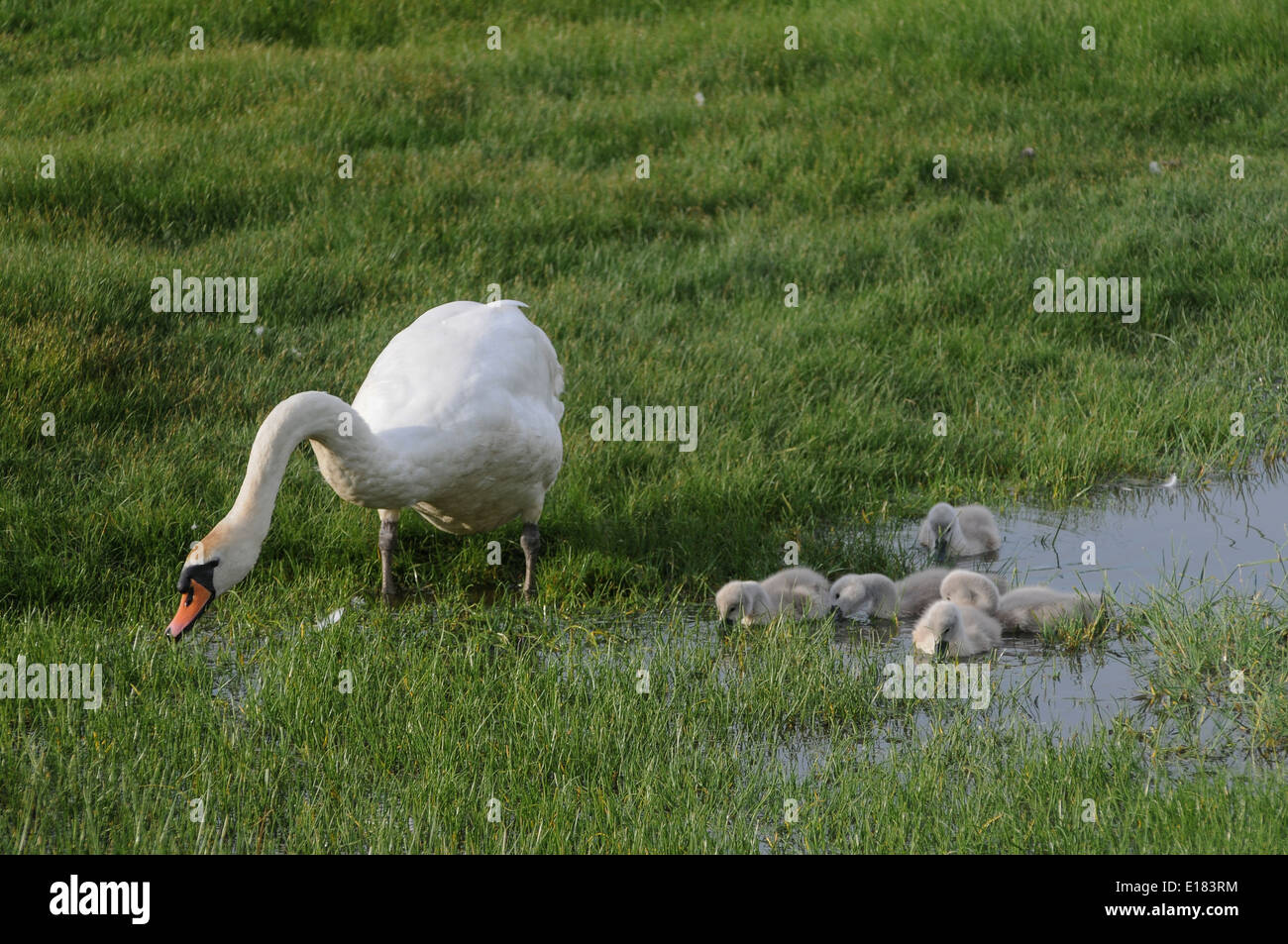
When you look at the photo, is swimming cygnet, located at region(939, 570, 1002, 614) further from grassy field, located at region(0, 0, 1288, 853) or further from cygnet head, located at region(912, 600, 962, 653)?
grassy field, located at region(0, 0, 1288, 853)

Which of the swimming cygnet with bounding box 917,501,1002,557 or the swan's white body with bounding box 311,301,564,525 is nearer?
the swan's white body with bounding box 311,301,564,525

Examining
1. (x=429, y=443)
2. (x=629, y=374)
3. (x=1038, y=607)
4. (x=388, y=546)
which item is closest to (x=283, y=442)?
(x=429, y=443)

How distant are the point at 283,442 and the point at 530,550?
177 centimetres

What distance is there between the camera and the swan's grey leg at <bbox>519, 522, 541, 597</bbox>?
7.05m

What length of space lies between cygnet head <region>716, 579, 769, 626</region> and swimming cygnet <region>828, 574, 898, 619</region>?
361 mm

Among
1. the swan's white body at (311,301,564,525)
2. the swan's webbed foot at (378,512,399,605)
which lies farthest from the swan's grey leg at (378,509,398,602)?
the swan's white body at (311,301,564,525)

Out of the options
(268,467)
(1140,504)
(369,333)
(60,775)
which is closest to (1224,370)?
(1140,504)

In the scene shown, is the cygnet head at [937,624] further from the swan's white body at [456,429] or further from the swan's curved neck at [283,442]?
the swan's curved neck at [283,442]

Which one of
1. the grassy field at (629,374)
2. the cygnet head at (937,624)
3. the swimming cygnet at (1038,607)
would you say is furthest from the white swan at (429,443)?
the swimming cygnet at (1038,607)

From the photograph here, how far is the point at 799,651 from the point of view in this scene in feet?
19.8

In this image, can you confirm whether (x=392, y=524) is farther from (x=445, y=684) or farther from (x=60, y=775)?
(x=60, y=775)

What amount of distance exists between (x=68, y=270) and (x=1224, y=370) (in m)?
7.70

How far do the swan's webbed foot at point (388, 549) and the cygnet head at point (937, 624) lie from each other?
2.56m

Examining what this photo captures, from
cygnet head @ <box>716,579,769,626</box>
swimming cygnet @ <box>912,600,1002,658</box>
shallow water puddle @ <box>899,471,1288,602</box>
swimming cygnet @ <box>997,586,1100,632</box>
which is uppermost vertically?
shallow water puddle @ <box>899,471,1288,602</box>
